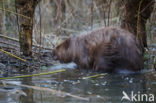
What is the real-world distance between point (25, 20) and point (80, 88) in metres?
1.30

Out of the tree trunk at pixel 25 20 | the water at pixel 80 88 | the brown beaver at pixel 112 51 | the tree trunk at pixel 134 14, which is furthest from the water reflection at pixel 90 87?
the tree trunk at pixel 134 14

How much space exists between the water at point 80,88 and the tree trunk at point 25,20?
63cm

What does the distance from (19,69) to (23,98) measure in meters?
1.23

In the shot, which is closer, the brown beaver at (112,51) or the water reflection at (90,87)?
the water reflection at (90,87)

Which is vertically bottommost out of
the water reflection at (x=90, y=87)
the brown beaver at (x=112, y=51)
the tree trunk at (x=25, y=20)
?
the water reflection at (x=90, y=87)

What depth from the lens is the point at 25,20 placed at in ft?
9.89

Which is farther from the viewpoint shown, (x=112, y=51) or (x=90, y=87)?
(x=112, y=51)

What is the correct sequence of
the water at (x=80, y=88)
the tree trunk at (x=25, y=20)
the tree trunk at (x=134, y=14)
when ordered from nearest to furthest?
the water at (x=80, y=88), the tree trunk at (x=25, y=20), the tree trunk at (x=134, y=14)

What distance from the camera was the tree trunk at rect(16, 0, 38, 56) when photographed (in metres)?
2.98

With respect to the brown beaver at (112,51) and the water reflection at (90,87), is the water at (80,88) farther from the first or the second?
the brown beaver at (112,51)

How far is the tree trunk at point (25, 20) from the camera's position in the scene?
2977 millimetres

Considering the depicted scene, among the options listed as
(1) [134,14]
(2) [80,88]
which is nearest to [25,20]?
(2) [80,88]

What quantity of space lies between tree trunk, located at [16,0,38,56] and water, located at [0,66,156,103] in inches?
24.6

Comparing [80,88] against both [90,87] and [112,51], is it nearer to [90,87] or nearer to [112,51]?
[90,87]
